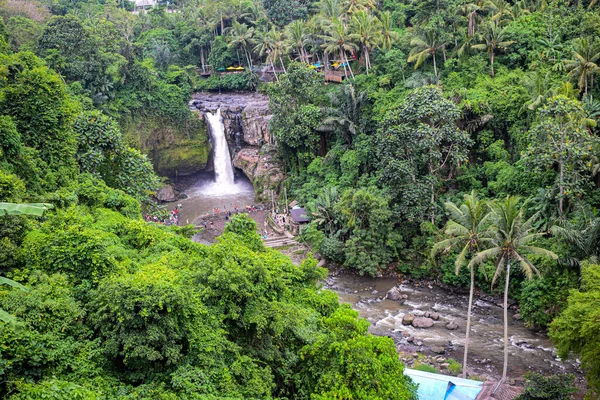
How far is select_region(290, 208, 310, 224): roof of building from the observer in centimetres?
3549

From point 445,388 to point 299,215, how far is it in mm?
19193

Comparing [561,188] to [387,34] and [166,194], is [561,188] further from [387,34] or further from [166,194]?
[166,194]

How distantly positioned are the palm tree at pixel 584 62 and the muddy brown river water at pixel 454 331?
12.8 meters

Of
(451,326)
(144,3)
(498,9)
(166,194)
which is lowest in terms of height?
(451,326)

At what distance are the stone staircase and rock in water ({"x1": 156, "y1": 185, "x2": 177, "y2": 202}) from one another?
1258cm

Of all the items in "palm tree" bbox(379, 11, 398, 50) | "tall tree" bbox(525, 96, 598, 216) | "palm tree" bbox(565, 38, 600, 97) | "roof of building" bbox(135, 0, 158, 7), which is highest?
"roof of building" bbox(135, 0, 158, 7)

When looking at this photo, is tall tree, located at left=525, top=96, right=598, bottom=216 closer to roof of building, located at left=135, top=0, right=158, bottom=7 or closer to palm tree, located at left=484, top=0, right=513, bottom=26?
palm tree, located at left=484, top=0, right=513, bottom=26

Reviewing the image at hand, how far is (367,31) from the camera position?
133 feet

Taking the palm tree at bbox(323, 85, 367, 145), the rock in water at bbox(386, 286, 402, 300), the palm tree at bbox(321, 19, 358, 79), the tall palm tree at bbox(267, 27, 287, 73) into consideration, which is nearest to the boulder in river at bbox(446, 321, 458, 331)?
the rock in water at bbox(386, 286, 402, 300)

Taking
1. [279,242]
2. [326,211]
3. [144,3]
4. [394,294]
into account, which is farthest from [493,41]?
[144,3]

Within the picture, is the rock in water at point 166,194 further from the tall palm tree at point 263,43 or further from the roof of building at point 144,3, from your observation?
the roof of building at point 144,3

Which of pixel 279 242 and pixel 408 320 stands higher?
pixel 279 242

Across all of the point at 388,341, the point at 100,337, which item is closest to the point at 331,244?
the point at 388,341

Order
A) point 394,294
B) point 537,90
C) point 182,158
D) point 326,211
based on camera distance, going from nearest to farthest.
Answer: point 394,294 < point 537,90 < point 326,211 < point 182,158
